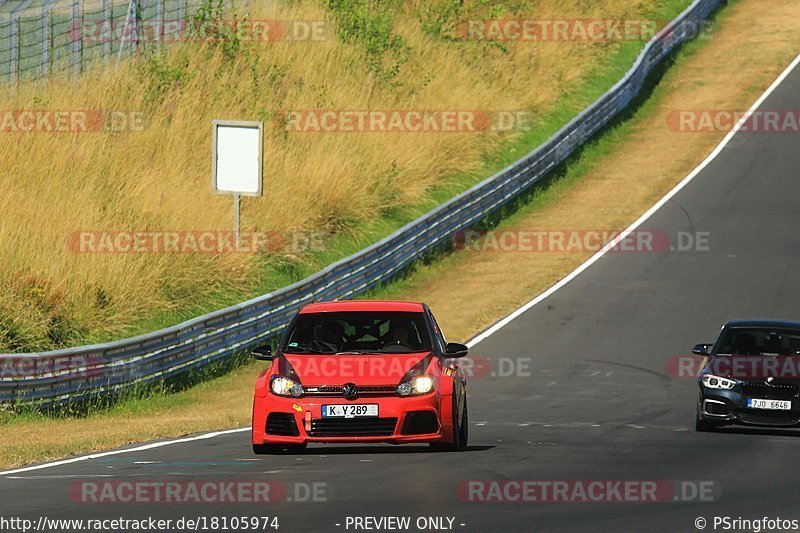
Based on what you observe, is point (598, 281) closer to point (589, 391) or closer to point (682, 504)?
point (589, 391)

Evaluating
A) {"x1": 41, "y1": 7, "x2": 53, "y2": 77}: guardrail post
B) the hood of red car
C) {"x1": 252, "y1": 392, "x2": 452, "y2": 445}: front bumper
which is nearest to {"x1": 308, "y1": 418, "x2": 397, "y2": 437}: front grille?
{"x1": 252, "y1": 392, "x2": 452, "y2": 445}: front bumper

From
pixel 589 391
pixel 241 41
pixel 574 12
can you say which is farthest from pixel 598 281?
pixel 574 12

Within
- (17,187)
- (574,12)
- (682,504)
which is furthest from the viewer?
(574,12)

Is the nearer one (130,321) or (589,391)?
(589,391)

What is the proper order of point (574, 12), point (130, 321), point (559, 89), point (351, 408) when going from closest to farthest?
point (351, 408), point (130, 321), point (559, 89), point (574, 12)

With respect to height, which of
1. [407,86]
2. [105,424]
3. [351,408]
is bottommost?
[105,424]

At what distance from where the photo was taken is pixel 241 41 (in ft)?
148

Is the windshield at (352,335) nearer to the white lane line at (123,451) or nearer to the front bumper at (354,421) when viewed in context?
the front bumper at (354,421)

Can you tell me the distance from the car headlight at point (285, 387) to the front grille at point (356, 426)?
1.06 feet

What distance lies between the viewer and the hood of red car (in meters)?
14.1

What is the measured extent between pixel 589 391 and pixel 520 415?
283cm

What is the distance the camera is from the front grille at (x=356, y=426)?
46.0ft

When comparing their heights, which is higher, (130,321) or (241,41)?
(241,41)

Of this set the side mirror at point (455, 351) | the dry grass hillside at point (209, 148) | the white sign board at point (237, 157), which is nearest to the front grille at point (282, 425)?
the side mirror at point (455, 351)
